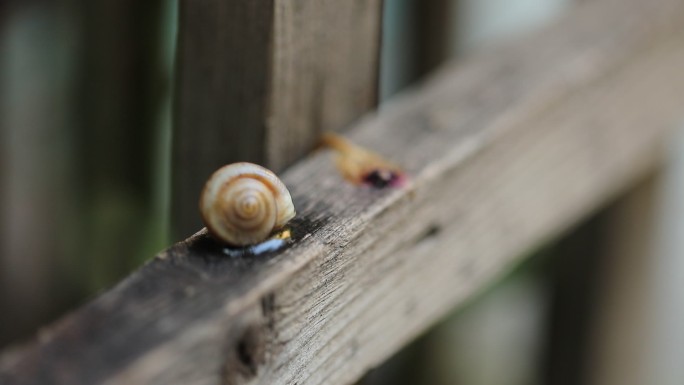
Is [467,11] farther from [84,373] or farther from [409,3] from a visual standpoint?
[84,373]

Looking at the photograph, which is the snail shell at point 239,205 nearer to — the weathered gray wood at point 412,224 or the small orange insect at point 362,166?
the weathered gray wood at point 412,224

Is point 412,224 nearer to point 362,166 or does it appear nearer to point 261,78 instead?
point 362,166

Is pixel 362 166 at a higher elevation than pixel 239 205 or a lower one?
lower

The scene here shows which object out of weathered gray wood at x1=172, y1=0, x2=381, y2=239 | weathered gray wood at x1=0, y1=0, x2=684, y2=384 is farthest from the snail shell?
weathered gray wood at x1=172, y1=0, x2=381, y2=239

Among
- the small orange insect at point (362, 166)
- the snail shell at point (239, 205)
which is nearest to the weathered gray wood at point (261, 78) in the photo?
the small orange insect at point (362, 166)

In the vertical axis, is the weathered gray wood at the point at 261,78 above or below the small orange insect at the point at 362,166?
above

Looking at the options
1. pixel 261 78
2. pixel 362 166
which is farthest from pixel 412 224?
pixel 261 78
